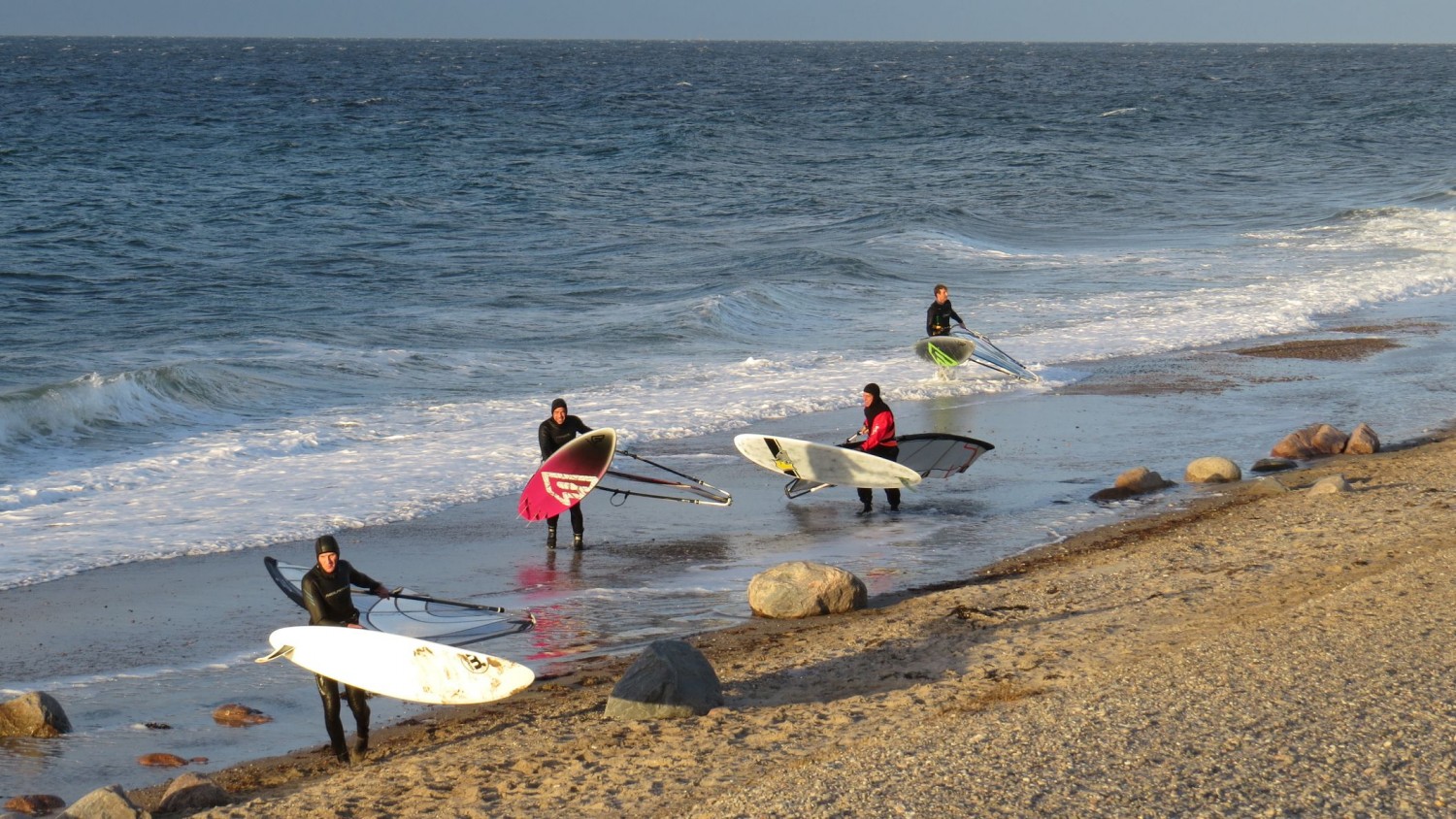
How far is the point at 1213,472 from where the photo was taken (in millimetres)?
14125

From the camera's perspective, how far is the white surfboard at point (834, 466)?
13.3 metres

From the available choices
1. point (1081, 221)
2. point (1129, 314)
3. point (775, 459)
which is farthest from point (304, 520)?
point (1081, 221)

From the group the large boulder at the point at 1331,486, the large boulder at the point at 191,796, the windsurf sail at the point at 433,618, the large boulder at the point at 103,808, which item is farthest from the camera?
the large boulder at the point at 1331,486

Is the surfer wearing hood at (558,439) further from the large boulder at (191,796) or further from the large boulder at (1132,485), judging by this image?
the large boulder at (191,796)

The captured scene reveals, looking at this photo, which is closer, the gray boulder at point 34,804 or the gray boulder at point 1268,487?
the gray boulder at point 34,804

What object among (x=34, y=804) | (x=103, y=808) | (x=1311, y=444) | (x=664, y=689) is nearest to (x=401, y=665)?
(x=664, y=689)

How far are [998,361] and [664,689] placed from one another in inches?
496

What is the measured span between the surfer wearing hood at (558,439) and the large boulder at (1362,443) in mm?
8112

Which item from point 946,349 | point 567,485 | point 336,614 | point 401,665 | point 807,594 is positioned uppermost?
point 946,349

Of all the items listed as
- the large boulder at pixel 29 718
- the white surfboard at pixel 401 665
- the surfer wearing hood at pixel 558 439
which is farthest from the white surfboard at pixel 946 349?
the large boulder at pixel 29 718

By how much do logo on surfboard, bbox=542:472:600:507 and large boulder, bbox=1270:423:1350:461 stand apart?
744 cm

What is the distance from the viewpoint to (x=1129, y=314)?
2598 centimetres

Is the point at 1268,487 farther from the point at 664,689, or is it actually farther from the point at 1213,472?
the point at 664,689

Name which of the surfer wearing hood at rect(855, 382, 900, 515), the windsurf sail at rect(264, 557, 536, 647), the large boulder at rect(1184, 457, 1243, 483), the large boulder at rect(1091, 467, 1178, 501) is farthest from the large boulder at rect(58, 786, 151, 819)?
the large boulder at rect(1184, 457, 1243, 483)
